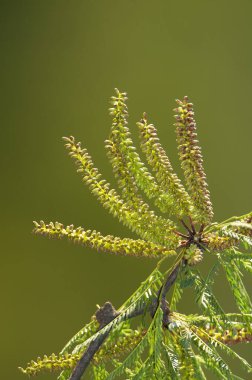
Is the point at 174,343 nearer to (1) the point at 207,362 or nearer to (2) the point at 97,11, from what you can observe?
(1) the point at 207,362

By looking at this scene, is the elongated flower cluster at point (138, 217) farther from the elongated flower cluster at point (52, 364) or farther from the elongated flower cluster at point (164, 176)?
the elongated flower cluster at point (52, 364)

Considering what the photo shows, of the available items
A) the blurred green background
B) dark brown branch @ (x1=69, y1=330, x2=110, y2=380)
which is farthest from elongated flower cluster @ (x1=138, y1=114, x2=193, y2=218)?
the blurred green background

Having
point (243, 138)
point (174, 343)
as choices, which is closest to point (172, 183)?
point (174, 343)

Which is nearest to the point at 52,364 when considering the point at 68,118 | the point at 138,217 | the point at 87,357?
the point at 87,357

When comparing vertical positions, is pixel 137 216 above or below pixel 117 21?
below

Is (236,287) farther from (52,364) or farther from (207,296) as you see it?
(52,364)

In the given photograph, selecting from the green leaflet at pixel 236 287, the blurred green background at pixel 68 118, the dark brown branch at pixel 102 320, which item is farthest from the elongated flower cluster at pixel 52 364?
the blurred green background at pixel 68 118
